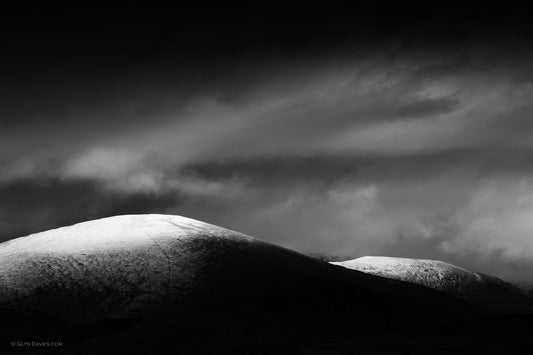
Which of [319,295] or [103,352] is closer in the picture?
[103,352]

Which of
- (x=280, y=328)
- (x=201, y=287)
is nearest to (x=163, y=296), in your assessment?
(x=201, y=287)

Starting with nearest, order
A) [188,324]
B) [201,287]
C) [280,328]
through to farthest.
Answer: [188,324]
[280,328]
[201,287]

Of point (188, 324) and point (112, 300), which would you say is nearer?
point (188, 324)

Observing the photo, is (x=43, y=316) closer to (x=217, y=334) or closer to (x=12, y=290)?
(x=12, y=290)

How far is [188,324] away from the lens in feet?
497

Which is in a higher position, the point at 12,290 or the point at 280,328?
the point at 12,290

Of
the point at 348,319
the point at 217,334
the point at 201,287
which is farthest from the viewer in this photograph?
the point at 201,287

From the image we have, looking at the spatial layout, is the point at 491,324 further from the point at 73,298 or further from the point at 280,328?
the point at 73,298

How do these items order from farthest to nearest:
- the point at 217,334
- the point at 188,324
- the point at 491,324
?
the point at 188,324 → the point at 217,334 → the point at 491,324

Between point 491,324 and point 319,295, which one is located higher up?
point 319,295

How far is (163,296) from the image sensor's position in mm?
182625

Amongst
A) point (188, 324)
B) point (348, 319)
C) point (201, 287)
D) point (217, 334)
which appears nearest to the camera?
point (217, 334)

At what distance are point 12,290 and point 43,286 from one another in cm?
824

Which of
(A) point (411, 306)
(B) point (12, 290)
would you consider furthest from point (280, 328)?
(B) point (12, 290)
